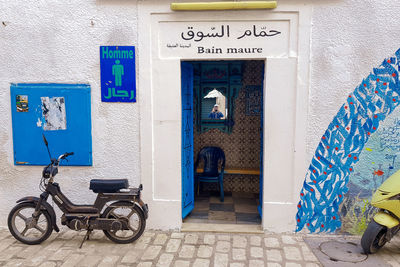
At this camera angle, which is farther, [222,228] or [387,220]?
[222,228]

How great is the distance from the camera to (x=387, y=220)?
13.0 feet

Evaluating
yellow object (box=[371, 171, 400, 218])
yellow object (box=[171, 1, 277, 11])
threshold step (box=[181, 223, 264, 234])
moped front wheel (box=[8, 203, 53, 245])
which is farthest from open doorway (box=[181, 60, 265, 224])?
moped front wheel (box=[8, 203, 53, 245])

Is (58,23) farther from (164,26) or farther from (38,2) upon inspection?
(164,26)

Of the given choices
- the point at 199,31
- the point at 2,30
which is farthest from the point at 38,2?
the point at 199,31

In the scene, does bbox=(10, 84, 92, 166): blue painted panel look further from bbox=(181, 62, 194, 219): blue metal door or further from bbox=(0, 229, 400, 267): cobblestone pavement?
bbox=(181, 62, 194, 219): blue metal door

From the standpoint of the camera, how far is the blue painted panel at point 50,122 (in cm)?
476

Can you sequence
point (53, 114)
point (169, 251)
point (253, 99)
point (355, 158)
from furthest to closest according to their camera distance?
1. point (253, 99)
2. point (53, 114)
3. point (355, 158)
4. point (169, 251)

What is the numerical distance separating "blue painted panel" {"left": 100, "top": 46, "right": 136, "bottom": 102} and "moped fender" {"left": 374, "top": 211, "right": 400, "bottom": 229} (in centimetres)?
382

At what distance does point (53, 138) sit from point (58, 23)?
179 centimetres

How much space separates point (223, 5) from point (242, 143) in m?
3.36

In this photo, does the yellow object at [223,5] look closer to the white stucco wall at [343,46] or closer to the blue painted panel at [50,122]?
the white stucco wall at [343,46]

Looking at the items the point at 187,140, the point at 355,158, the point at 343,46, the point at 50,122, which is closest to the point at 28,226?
the point at 50,122

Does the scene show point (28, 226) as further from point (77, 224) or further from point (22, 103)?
point (22, 103)

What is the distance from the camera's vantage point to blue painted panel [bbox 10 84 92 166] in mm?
4762
